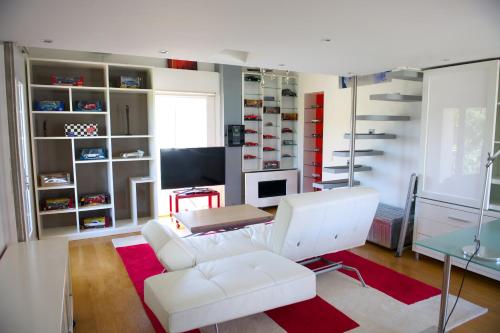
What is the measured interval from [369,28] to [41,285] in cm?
263

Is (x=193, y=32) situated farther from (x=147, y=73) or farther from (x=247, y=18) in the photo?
(x=147, y=73)

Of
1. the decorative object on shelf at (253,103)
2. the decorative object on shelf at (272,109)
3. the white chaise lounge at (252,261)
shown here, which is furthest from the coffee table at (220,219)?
the decorative object on shelf at (272,109)

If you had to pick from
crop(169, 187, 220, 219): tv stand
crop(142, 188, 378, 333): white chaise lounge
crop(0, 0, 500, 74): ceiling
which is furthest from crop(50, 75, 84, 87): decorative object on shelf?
crop(142, 188, 378, 333): white chaise lounge

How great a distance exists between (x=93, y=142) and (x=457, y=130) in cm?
457

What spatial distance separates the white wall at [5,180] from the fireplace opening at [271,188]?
13.0 feet

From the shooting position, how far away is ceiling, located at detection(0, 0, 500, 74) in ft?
6.67

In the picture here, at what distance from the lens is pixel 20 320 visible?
62.8 inches

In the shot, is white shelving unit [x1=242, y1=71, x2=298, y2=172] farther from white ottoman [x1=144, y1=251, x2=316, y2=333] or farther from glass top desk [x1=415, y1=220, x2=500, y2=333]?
glass top desk [x1=415, y1=220, x2=500, y2=333]

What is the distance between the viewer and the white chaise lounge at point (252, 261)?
2.15m

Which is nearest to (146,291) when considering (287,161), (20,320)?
(20,320)

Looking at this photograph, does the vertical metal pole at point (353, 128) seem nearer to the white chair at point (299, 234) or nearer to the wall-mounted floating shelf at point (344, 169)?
the wall-mounted floating shelf at point (344, 169)

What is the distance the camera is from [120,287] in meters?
3.36

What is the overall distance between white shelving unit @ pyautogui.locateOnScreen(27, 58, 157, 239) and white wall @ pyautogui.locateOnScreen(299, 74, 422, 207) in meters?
2.90

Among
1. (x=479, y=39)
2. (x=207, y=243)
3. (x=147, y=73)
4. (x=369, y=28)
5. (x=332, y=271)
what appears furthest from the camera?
(x=147, y=73)
